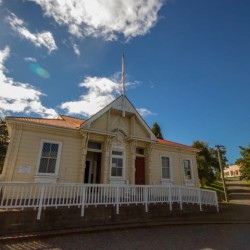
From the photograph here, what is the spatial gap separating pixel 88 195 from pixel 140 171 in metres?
5.45

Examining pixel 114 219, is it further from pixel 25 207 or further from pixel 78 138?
pixel 78 138

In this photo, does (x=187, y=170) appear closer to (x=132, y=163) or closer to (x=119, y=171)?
(x=132, y=163)

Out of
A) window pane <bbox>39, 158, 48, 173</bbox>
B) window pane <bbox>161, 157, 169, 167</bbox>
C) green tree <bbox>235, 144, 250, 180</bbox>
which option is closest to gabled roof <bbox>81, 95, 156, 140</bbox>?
window pane <bbox>161, 157, 169, 167</bbox>

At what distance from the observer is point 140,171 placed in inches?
512

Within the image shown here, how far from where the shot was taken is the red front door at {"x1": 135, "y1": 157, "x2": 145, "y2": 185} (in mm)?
12703

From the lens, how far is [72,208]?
7531 millimetres

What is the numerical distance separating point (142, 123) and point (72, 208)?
25.0ft

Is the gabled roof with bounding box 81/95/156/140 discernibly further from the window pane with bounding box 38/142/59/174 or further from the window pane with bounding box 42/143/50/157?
the window pane with bounding box 42/143/50/157

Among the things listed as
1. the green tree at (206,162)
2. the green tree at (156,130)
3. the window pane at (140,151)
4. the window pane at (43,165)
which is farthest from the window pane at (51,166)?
the green tree at (206,162)

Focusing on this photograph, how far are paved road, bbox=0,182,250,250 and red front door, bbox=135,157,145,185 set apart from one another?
444cm

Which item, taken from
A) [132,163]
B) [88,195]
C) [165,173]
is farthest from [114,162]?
[165,173]

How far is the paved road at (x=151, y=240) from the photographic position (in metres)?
5.68

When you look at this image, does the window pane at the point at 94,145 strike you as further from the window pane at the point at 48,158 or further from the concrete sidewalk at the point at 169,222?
the concrete sidewalk at the point at 169,222

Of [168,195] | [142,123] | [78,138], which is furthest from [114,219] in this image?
[142,123]
